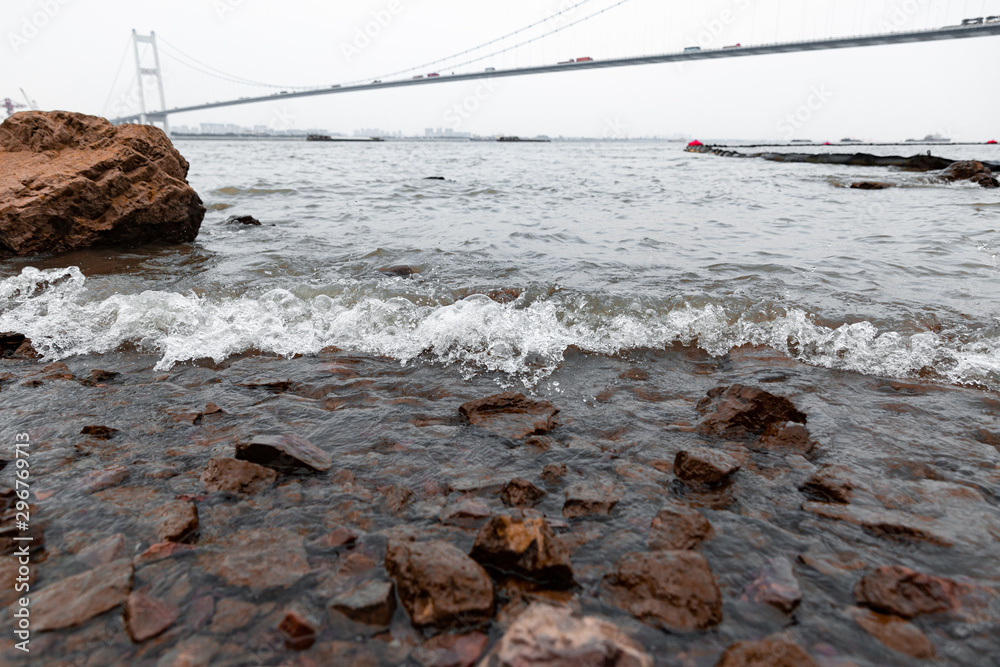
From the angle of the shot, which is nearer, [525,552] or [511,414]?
[525,552]

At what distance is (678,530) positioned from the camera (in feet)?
6.20

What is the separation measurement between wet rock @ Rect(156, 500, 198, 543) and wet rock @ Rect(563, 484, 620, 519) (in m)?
1.42

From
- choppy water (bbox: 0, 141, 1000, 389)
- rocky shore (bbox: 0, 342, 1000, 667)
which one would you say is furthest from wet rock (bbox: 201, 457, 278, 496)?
choppy water (bbox: 0, 141, 1000, 389)

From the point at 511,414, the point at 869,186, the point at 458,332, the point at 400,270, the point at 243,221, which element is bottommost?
the point at 511,414

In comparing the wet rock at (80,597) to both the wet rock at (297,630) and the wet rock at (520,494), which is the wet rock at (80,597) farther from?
the wet rock at (520,494)

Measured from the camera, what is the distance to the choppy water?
3914 mm

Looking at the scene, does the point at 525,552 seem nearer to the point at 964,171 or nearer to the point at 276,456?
the point at 276,456

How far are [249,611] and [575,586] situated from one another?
102 cm

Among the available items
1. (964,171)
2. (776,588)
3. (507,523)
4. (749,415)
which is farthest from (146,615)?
(964,171)

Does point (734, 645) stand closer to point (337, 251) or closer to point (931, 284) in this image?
point (931, 284)

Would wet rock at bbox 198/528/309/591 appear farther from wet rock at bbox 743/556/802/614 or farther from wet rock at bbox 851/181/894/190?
wet rock at bbox 851/181/894/190

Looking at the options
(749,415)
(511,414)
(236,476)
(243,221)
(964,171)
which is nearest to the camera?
(236,476)

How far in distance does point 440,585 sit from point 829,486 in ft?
5.53

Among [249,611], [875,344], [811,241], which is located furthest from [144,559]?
[811,241]
